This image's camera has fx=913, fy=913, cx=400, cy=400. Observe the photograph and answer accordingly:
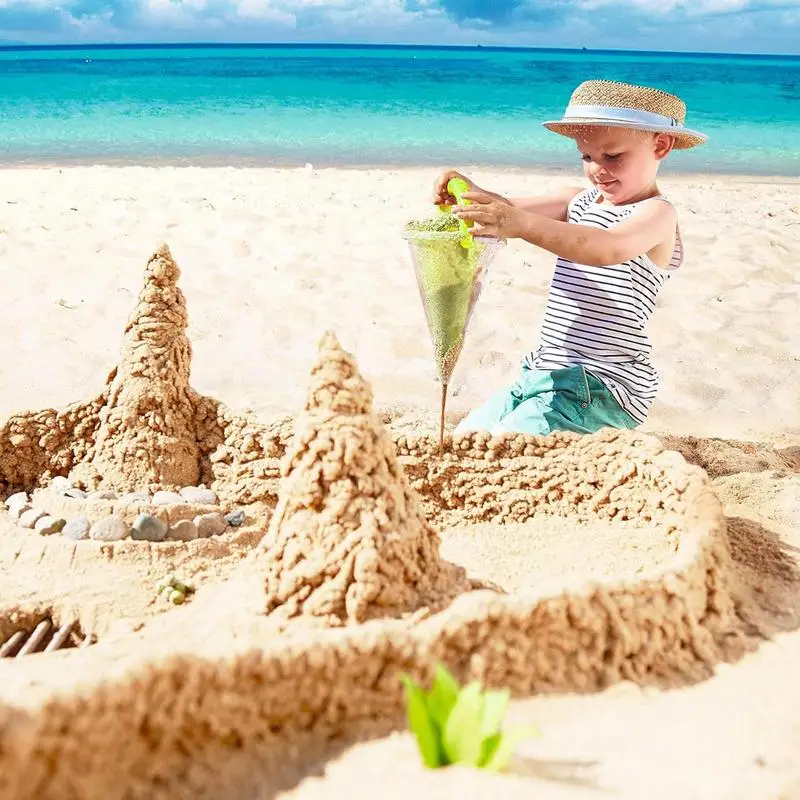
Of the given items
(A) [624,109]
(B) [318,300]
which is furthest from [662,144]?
(B) [318,300]

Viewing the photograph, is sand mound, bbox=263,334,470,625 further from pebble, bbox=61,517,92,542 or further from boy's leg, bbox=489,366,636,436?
boy's leg, bbox=489,366,636,436

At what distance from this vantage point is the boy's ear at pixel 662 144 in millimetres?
2969

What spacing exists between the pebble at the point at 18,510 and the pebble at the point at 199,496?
42cm

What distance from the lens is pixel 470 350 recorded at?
14.9 feet

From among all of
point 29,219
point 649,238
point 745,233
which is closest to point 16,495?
point 649,238

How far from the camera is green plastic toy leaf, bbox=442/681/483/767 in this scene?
1278 mm

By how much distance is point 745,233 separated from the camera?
22.7 ft

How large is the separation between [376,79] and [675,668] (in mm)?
36031

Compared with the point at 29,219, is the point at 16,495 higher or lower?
lower

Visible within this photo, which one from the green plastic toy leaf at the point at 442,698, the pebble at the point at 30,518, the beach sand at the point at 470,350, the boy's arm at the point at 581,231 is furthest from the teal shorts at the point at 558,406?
the green plastic toy leaf at the point at 442,698

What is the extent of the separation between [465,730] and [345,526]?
0.50 m

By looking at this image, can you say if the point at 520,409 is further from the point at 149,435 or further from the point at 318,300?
→ the point at 318,300

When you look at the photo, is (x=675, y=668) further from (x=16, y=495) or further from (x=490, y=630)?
(x=16, y=495)

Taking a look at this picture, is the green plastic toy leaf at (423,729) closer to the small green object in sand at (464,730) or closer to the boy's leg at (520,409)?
the small green object in sand at (464,730)
